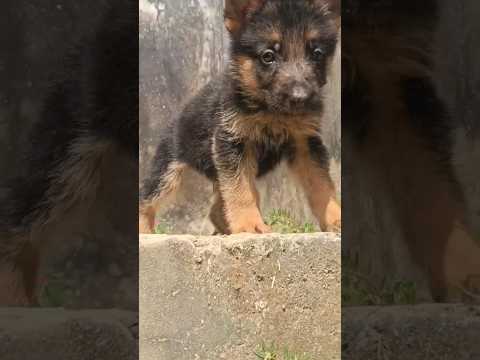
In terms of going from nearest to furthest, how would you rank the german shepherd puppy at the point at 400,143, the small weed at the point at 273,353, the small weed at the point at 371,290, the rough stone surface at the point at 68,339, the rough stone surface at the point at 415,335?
the small weed at the point at 273,353 → the rough stone surface at the point at 68,339 → the rough stone surface at the point at 415,335 → the small weed at the point at 371,290 → the german shepherd puppy at the point at 400,143

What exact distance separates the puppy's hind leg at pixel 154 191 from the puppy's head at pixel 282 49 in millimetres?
535

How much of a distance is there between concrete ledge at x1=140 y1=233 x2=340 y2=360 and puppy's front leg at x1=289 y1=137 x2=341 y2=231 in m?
0.20

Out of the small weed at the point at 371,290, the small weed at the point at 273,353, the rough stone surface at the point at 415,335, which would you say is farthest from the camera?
the small weed at the point at 371,290

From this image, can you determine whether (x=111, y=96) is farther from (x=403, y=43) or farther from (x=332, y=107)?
(x=403, y=43)

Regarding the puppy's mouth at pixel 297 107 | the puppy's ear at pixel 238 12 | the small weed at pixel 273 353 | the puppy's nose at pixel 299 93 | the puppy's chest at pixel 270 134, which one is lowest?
the small weed at pixel 273 353

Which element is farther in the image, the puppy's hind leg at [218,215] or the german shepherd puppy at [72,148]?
the german shepherd puppy at [72,148]

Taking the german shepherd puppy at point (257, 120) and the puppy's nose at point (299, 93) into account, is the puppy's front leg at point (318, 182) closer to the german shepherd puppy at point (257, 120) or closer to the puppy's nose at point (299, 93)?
the german shepherd puppy at point (257, 120)

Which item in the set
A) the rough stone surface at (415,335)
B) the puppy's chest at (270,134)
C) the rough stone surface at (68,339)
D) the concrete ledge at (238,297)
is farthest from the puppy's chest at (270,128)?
the rough stone surface at (68,339)

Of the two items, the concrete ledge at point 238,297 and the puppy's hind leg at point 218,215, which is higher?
the puppy's hind leg at point 218,215

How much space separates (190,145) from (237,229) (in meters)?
0.52

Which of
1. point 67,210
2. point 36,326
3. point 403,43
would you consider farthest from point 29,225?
point 403,43

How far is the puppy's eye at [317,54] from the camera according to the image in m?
4.11

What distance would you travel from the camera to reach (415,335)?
415 centimetres

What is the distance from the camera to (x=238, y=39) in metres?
4.17
